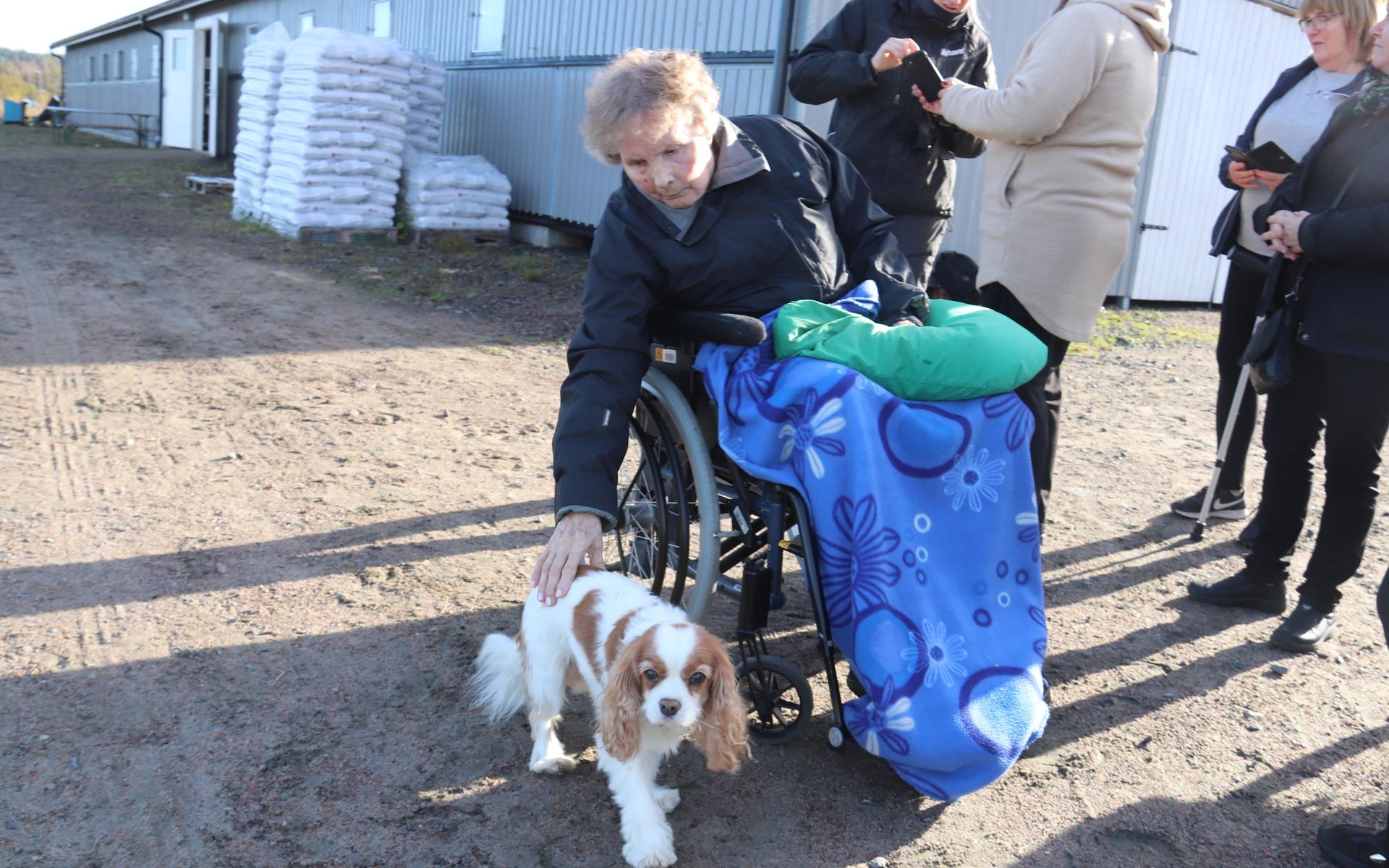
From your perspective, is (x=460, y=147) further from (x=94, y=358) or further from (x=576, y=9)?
(x=94, y=358)

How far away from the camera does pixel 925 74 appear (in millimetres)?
3467

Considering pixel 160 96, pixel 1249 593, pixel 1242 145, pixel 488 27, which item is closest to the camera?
pixel 1249 593

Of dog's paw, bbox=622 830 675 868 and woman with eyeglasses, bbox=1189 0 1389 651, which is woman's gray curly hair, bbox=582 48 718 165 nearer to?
dog's paw, bbox=622 830 675 868

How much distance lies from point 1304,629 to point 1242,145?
1889 mm

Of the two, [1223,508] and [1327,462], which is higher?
[1327,462]

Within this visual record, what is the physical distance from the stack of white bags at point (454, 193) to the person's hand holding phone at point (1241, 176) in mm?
8583

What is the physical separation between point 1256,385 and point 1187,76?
8.55 meters

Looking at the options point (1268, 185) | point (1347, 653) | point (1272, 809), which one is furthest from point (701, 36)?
point (1272, 809)

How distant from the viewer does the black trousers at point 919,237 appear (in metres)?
3.89

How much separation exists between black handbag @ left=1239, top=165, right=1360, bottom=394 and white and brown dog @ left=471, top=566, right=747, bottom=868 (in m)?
2.29

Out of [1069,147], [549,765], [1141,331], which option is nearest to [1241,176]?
[1069,147]

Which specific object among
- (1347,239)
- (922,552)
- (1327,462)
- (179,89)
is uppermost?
(179,89)

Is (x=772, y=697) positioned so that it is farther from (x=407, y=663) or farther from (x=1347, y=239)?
(x=1347, y=239)

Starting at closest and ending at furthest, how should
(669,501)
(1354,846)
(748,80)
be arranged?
(1354,846) → (669,501) → (748,80)
